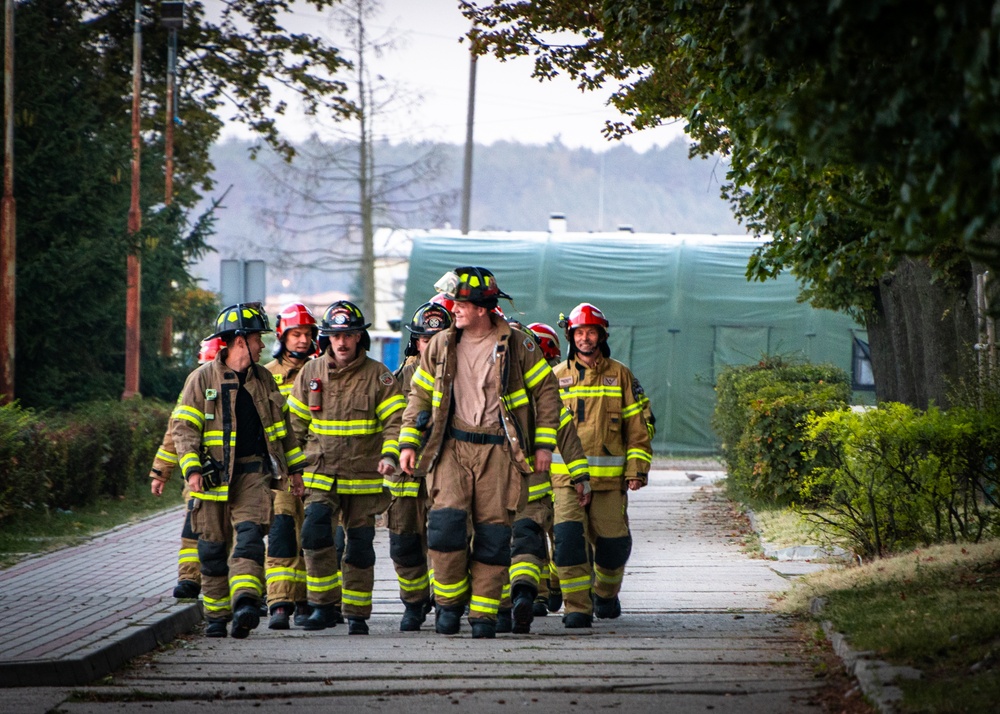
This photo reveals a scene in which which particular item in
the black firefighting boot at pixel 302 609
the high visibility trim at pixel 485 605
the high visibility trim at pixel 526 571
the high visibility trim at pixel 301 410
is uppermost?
the high visibility trim at pixel 301 410

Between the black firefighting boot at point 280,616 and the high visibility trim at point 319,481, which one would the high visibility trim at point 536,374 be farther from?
the black firefighting boot at point 280,616

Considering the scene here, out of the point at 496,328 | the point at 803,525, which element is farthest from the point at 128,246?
the point at 496,328

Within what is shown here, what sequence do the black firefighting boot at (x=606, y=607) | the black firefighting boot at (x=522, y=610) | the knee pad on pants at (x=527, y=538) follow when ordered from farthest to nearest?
1. the black firefighting boot at (x=606, y=607)
2. the knee pad on pants at (x=527, y=538)
3. the black firefighting boot at (x=522, y=610)

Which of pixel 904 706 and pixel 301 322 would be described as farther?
pixel 301 322

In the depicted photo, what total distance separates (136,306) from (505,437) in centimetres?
1313

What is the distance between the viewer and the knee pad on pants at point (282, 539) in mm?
8836

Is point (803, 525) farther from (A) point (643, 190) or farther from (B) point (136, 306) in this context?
(A) point (643, 190)

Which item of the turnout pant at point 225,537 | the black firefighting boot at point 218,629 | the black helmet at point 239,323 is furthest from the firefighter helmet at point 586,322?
the black firefighting boot at point 218,629

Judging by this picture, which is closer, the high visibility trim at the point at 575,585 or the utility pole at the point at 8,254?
the high visibility trim at the point at 575,585

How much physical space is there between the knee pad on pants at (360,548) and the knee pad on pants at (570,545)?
3.87 ft

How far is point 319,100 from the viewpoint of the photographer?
24.2 meters

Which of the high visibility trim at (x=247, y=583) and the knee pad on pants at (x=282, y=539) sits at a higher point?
the knee pad on pants at (x=282, y=539)

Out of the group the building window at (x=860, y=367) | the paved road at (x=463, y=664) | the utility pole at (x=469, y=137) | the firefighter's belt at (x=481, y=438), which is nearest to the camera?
the paved road at (x=463, y=664)

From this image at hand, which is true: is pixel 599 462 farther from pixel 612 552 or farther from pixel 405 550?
pixel 405 550
